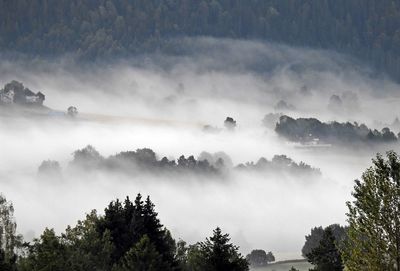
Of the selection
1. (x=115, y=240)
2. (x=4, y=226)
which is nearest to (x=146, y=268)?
(x=115, y=240)

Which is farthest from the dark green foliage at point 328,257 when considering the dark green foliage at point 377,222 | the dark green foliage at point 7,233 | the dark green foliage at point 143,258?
the dark green foliage at point 7,233

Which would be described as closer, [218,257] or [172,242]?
[218,257]

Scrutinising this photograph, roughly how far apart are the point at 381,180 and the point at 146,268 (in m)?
41.8

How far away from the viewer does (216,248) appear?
105m

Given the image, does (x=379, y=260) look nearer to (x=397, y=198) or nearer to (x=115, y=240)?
(x=397, y=198)

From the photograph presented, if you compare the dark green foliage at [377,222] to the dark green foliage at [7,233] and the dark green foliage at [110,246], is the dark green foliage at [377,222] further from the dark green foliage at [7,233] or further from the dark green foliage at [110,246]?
the dark green foliage at [7,233]

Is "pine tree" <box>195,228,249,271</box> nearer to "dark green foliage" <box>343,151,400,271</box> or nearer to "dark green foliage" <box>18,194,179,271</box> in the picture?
"dark green foliage" <box>18,194,179,271</box>

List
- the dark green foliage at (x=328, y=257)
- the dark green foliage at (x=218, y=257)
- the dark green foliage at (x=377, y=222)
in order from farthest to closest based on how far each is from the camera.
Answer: the dark green foliage at (x=328, y=257)
the dark green foliage at (x=218, y=257)
the dark green foliage at (x=377, y=222)

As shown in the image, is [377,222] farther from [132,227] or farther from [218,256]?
[132,227]

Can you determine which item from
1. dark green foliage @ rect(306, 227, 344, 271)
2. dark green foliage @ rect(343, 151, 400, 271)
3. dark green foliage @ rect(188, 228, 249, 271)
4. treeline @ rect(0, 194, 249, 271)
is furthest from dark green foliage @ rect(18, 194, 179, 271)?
dark green foliage @ rect(343, 151, 400, 271)

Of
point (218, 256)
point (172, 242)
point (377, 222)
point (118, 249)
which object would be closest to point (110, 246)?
point (118, 249)

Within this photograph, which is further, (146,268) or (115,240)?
(115,240)

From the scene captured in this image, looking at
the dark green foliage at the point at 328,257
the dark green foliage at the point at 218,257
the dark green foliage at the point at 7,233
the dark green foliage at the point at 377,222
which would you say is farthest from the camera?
the dark green foliage at the point at 7,233

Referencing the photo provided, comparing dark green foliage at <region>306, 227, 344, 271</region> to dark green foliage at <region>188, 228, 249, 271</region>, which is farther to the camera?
dark green foliage at <region>306, 227, 344, 271</region>
